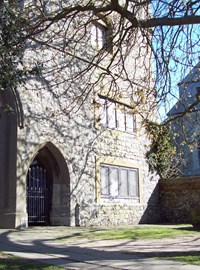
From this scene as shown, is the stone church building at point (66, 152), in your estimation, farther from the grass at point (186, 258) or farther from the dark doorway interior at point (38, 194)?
the grass at point (186, 258)

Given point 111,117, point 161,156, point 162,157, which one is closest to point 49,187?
point 111,117

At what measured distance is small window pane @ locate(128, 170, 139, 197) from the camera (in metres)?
17.6

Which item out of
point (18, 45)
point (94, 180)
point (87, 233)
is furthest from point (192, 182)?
point (18, 45)

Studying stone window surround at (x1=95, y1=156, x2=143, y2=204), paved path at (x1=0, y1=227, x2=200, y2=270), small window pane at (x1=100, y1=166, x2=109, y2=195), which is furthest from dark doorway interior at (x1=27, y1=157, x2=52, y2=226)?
paved path at (x1=0, y1=227, x2=200, y2=270)

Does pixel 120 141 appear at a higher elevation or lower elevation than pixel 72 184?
higher

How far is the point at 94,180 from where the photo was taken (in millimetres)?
15453

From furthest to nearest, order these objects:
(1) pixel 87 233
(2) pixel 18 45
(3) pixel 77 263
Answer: (1) pixel 87 233, (2) pixel 18 45, (3) pixel 77 263

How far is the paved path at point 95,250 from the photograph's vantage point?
630 centimetres

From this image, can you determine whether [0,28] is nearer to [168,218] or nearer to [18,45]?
[18,45]

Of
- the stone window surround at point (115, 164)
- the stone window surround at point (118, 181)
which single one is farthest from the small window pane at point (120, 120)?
the stone window surround at point (118, 181)

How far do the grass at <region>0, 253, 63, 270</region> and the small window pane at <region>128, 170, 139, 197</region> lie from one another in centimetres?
1112

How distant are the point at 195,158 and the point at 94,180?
15.1 meters

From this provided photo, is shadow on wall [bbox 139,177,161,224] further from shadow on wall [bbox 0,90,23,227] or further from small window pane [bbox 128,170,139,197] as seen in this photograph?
shadow on wall [bbox 0,90,23,227]

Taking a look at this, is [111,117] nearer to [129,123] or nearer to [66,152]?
[129,123]
